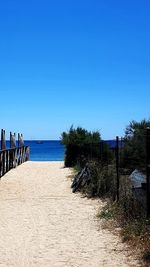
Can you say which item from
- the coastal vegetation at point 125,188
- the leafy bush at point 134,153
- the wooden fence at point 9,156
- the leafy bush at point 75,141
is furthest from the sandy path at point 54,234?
the leafy bush at point 75,141

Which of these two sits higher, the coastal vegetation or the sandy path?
the coastal vegetation

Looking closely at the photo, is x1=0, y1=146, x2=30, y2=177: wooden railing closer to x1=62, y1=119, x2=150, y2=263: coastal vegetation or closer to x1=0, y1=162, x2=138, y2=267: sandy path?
x1=62, y1=119, x2=150, y2=263: coastal vegetation

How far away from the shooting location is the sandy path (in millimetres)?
7465

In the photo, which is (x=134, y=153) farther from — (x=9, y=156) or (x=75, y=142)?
(x=75, y=142)

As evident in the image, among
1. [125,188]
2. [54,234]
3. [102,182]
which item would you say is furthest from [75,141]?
[54,234]

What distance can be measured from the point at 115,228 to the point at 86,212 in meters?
2.43

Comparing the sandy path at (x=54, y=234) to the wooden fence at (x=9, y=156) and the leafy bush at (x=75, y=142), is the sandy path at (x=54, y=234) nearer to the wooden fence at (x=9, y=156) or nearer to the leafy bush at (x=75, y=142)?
the wooden fence at (x=9, y=156)

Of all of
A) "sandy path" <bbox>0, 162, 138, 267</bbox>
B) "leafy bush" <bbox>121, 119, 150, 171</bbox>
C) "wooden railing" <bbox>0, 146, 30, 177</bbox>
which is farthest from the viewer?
"wooden railing" <bbox>0, 146, 30, 177</bbox>

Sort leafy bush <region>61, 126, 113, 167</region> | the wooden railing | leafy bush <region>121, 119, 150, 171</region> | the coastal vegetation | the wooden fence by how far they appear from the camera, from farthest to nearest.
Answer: leafy bush <region>61, 126, 113, 167</region>
the wooden fence
the wooden railing
leafy bush <region>121, 119, 150, 171</region>
the coastal vegetation

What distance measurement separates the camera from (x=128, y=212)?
10.2 metres

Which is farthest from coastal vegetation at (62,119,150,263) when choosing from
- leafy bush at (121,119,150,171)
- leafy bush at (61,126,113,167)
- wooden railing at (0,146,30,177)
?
leafy bush at (61,126,113,167)

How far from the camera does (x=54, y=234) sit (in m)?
9.48

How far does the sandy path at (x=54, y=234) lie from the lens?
7.46 meters

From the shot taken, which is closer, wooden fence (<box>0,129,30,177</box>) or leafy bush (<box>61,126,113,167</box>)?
wooden fence (<box>0,129,30,177</box>)
